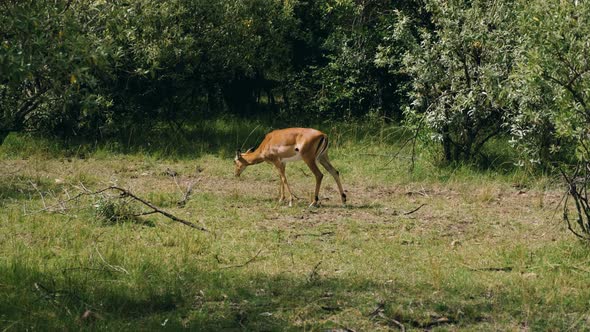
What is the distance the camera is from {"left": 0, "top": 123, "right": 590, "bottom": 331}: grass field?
7277mm

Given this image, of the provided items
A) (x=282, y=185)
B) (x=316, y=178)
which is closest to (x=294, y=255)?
(x=316, y=178)

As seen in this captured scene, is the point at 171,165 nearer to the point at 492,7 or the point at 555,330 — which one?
the point at 492,7

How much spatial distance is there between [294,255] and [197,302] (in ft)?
5.99

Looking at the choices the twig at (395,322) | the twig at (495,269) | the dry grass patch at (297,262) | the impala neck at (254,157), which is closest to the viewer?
the twig at (395,322)

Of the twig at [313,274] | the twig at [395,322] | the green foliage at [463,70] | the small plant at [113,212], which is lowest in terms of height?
the small plant at [113,212]

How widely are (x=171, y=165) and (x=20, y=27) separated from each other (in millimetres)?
8952

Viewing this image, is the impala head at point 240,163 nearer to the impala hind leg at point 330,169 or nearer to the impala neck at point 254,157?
the impala neck at point 254,157

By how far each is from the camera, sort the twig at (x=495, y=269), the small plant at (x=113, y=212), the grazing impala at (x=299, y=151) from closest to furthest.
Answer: the twig at (x=495, y=269)
the small plant at (x=113, y=212)
the grazing impala at (x=299, y=151)

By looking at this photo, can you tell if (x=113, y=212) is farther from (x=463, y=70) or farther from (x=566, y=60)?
(x=463, y=70)

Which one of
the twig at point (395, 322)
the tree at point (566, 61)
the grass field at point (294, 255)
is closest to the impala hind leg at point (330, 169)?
the grass field at point (294, 255)

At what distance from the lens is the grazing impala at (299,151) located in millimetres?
12484

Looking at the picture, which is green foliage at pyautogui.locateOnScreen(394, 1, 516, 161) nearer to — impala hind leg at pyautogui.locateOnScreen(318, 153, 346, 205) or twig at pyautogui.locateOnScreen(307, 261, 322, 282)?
impala hind leg at pyautogui.locateOnScreen(318, 153, 346, 205)

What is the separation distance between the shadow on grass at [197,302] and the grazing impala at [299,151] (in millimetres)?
4229

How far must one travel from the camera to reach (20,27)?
21.5ft
